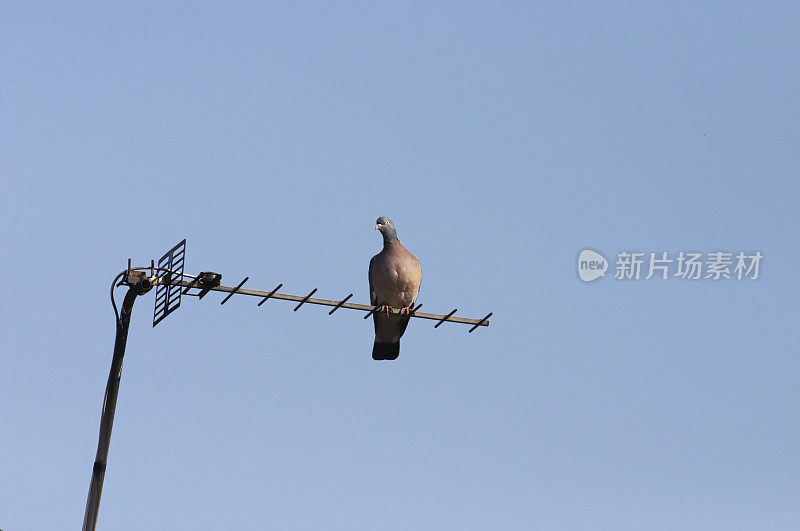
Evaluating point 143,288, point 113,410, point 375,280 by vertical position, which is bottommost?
point 113,410

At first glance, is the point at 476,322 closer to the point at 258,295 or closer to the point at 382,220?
the point at 258,295

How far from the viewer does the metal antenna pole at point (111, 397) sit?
886 centimetres

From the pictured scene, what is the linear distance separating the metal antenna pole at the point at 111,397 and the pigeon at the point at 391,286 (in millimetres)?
5343

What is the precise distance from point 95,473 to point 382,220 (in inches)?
265

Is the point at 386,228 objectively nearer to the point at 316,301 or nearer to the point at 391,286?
the point at 391,286

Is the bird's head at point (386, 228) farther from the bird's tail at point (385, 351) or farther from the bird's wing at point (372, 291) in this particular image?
the bird's tail at point (385, 351)

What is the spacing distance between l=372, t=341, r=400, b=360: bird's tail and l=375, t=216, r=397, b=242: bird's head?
51.9 inches

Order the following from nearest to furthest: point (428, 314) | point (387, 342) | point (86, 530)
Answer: point (86, 530) < point (428, 314) < point (387, 342)

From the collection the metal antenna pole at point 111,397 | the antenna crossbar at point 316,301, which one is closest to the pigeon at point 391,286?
the antenna crossbar at point 316,301

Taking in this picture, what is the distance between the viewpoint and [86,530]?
8.74m

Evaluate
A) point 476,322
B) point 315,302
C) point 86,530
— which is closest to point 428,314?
point 476,322

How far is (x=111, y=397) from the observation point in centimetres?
911

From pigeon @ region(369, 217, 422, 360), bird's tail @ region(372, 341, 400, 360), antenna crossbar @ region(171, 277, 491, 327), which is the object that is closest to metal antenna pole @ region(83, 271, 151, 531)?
antenna crossbar @ region(171, 277, 491, 327)

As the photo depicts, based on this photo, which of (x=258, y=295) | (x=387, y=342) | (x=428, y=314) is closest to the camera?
(x=258, y=295)
